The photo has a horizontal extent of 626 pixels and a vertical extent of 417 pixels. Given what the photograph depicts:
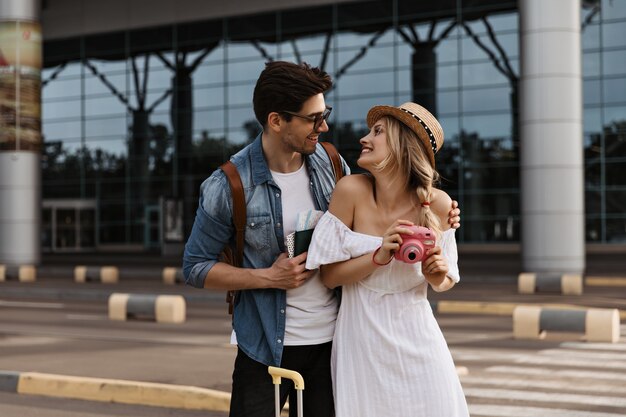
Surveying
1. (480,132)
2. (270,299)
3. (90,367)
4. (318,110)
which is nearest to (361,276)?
(270,299)

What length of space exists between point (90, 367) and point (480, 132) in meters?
30.4

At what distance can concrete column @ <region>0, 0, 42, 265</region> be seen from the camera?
3145cm

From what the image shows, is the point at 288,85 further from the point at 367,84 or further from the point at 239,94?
the point at 239,94

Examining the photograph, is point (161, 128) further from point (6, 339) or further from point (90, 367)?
point (90, 367)

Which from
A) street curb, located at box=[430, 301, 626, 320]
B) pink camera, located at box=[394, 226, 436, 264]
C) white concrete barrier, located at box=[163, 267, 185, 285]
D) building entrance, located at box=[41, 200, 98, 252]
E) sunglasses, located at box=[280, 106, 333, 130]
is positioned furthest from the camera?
building entrance, located at box=[41, 200, 98, 252]

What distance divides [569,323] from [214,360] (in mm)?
5209

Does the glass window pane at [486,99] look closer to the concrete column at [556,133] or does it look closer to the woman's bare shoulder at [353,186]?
the concrete column at [556,133]

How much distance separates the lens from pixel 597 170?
37.5 m

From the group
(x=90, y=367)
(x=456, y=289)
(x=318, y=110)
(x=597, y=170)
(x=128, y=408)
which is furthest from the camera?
(x=597, y=170)

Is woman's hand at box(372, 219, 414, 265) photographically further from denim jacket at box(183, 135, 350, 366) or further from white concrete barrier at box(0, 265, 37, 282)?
white concrete barrier at box(0, 265, 37, 282)

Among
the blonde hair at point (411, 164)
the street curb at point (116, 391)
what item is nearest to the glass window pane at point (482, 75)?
the street curb at point (116, 391)

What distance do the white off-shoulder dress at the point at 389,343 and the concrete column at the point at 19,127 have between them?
99.1 feet

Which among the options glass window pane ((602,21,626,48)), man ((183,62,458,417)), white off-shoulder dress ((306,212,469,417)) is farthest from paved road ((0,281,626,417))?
glass window pane ((602,21,626,48))

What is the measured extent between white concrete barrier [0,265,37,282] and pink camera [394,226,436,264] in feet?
83.5
